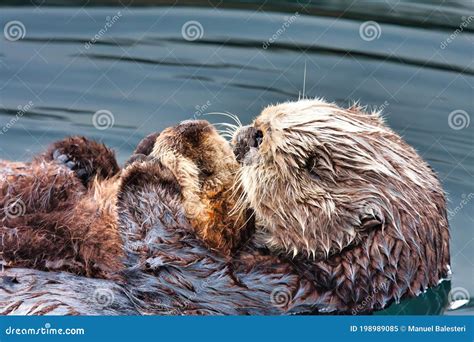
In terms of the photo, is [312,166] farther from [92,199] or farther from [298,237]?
[92,199]

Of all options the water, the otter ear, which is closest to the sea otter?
the otter ear

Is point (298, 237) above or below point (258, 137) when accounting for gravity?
below

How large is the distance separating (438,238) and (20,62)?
4.39 meters

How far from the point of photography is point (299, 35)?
8.32 meters

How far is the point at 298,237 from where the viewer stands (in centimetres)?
465

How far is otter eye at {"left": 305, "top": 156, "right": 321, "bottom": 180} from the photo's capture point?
467 centimetres

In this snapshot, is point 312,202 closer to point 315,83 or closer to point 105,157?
point 105,157

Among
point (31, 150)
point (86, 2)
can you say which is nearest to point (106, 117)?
point (31, 150)

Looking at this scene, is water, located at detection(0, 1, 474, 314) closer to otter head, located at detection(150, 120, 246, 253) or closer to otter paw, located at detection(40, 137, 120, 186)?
otter paw, located at detection(40, 137, 120, 186)

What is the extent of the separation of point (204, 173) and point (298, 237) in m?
0.69

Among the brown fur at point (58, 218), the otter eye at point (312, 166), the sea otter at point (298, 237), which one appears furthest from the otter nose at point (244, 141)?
the brown fur at point (58, 218)

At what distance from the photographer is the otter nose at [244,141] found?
495 centimetres

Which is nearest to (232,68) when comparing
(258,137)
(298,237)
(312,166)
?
(258,137)

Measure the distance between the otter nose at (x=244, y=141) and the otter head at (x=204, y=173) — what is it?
0.04m
